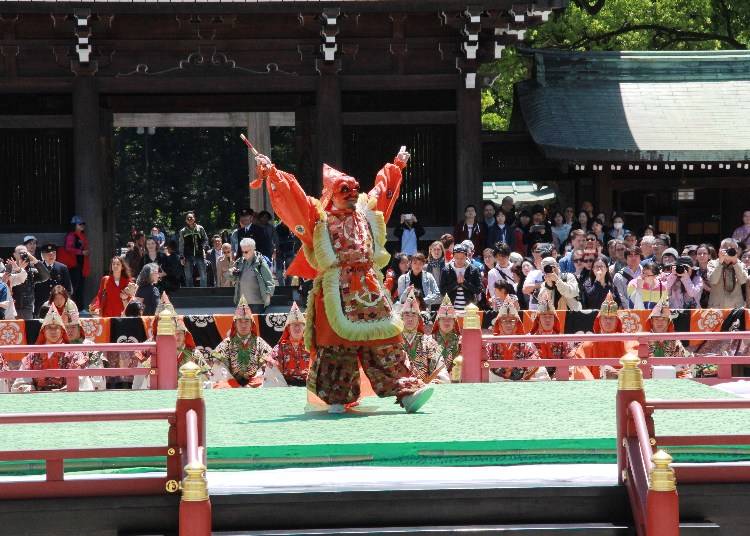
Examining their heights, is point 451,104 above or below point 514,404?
above

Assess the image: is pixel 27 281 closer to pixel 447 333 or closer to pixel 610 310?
pixel 447 333

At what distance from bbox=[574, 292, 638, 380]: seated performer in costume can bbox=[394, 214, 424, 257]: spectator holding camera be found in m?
4.52

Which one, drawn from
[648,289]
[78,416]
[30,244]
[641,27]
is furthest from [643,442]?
[641,27]

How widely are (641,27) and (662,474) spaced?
21603 millimetres

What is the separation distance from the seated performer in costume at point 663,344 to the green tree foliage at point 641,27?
13.9 m

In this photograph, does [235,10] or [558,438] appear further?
[235,10]

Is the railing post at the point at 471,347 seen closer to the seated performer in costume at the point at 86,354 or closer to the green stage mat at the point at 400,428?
the green stage mat at the point at 400,428

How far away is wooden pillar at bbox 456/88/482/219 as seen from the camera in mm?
18094

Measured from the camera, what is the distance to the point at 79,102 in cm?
1770

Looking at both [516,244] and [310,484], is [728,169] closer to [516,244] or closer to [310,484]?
[516,244]

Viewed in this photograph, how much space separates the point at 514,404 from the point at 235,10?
8.55m

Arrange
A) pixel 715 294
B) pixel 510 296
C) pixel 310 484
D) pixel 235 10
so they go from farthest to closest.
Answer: pixel 235 10, pixel 715 294, pixel 510 296, pixel 310 484

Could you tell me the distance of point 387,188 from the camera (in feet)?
33.1

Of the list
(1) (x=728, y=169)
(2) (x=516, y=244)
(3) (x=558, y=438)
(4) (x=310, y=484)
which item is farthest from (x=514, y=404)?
(1) (x=728, y=169)
